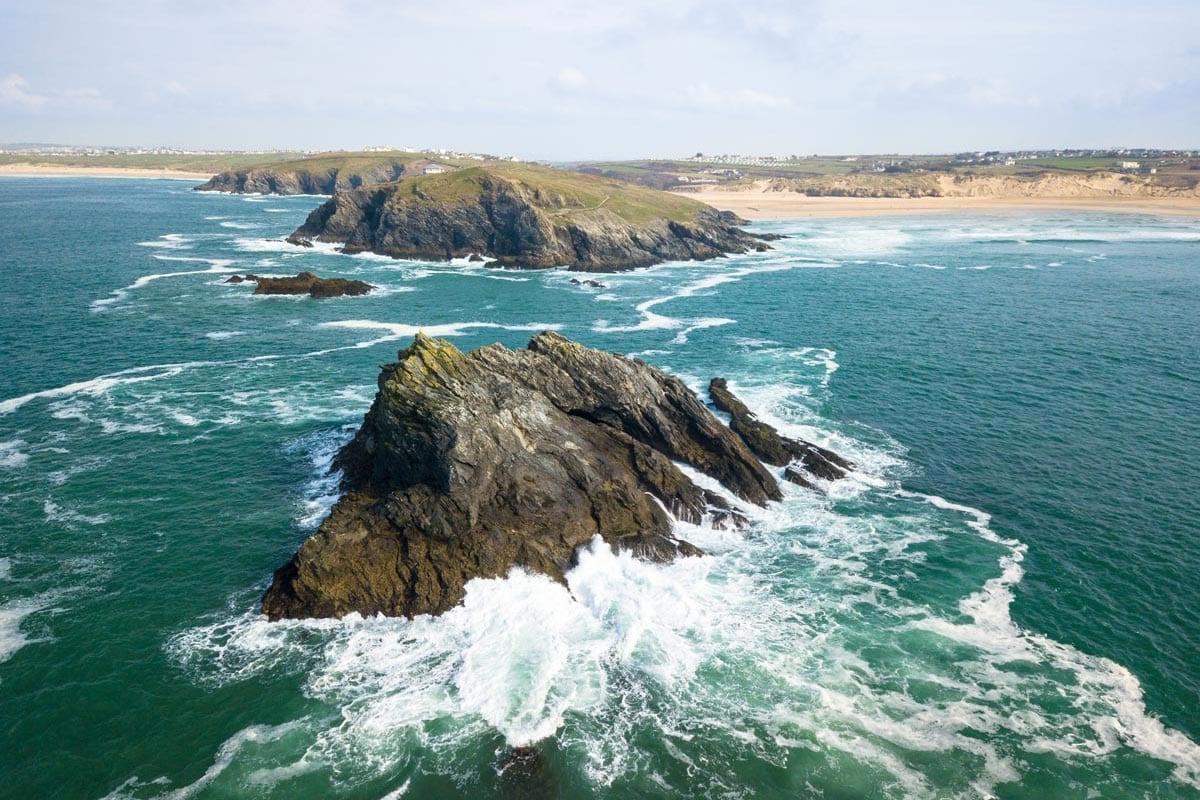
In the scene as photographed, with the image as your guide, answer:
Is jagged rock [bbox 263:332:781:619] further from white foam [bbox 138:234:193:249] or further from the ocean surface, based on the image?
white foam [bbox 138:234:193:249]

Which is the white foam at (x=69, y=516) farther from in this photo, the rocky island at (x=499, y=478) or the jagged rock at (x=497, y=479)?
the jagged rock at (x=497, y=479)

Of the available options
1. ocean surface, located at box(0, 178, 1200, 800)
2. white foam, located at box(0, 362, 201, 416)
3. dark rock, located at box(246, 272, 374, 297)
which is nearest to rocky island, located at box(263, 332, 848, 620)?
ocean surface, located at box(0, 178, 1200, 800)

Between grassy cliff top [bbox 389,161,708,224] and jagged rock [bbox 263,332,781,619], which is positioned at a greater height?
grassy cliff top [bbox 389,161,708,224]

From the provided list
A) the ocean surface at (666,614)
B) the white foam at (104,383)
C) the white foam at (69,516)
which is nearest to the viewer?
the ocean surface at (666,614)

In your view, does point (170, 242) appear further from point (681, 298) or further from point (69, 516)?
point (69, 516)

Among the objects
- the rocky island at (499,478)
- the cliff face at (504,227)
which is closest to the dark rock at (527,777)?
the rocky island at (499,478)

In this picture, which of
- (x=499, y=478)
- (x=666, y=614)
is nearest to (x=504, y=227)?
(x=499, y=478)
